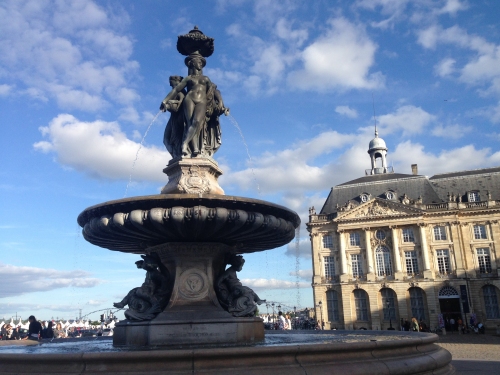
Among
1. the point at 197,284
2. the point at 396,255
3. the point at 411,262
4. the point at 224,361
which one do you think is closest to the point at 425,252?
the point at 411,262

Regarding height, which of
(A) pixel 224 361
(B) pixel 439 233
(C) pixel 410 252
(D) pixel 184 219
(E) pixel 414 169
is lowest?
(A) pixel 224 361

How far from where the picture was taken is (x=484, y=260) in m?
51.8

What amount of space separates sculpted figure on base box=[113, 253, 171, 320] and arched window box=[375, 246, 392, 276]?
50329 mm

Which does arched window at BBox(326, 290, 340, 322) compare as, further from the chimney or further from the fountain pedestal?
the fountain pedestal

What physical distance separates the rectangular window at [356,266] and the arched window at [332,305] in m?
3.37

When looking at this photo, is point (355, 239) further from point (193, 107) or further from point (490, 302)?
point (193, 107)

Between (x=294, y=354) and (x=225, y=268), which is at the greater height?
(x=225, y=268)

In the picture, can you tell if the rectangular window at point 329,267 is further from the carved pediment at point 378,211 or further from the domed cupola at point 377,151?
the domed cupola at point 377,151

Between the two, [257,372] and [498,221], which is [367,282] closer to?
[498,221]

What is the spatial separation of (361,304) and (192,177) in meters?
50.1

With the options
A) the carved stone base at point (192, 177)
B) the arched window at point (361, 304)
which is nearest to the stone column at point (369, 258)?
the arched window at point (361, 304)

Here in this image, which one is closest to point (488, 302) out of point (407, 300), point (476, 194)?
point (407, 300)

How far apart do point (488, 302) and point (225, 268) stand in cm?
5061

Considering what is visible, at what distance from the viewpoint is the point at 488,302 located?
5038cm
